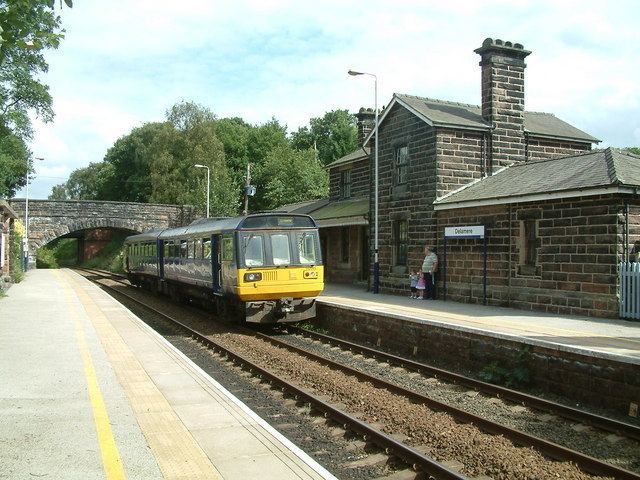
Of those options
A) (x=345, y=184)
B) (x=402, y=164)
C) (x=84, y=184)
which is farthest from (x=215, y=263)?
(x=84, y=184)

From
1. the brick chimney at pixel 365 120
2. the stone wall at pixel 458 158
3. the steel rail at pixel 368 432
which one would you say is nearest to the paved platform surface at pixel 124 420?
the steel rail at pixel 368 432

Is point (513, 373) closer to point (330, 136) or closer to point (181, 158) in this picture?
point (181, 158)

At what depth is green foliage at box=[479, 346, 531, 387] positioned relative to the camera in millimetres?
9703

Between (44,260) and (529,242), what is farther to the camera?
(44,260)

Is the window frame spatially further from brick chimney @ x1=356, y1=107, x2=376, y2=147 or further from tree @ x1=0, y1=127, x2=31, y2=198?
tree @ x1=0, y1=127, x2=31, y2=198

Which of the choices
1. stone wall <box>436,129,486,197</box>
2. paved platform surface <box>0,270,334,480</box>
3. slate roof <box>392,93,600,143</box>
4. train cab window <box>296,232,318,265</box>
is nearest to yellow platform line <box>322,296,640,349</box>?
train cab window <box>296,232,318,265</box>

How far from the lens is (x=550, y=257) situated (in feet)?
48.6

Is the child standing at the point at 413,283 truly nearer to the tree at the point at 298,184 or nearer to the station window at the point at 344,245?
the station window at the point at 344,245

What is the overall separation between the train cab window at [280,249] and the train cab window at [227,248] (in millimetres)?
983

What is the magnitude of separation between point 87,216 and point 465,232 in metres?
34.2

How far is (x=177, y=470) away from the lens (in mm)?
5051

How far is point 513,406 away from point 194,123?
54.5 metres

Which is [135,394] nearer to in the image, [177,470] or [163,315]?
[177,470]

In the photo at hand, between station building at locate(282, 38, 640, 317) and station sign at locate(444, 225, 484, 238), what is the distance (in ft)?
1.20
